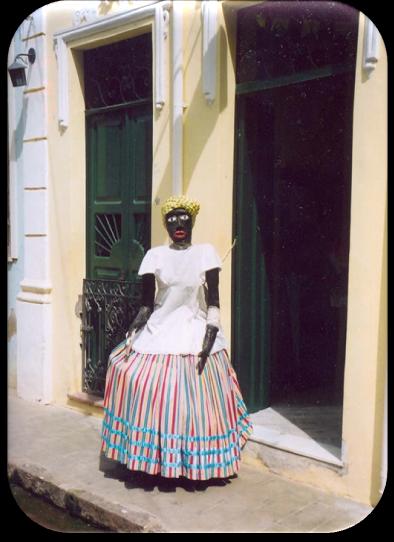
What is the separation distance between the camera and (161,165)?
5.20 metres

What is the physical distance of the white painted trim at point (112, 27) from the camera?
5117 millimetres

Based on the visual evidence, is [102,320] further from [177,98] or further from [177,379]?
[177,98]

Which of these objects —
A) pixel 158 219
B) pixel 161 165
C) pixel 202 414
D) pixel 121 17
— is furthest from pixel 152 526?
pixel 121 17

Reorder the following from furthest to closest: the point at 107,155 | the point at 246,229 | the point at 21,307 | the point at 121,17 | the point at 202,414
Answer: the point at 21,307, the point at 107,155, the point at 121,17, the point at 246,229, the point at 202,414

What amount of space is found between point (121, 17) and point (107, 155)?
4.02 ft

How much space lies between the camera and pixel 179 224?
4.31 meters

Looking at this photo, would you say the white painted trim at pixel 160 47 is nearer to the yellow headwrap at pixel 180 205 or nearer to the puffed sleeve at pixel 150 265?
the yellow headwrap at pixel 180 205

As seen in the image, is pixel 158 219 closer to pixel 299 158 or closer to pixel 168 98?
pixel 168 98

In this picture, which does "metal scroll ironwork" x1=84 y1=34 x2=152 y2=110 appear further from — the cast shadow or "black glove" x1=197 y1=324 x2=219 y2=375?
the cast shadow

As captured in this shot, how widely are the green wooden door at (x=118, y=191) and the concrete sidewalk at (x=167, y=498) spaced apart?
1.74 meters

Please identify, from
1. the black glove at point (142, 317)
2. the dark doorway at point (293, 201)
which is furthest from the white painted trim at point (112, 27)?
the black glove at point (142, 317)

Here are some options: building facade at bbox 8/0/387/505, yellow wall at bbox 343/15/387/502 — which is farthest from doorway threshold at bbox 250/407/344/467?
yellow wall at bbox 343/15/387/502

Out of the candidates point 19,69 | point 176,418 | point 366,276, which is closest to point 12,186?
point 19,69

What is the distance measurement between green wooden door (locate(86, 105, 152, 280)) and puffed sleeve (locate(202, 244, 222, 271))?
1.42 metres
